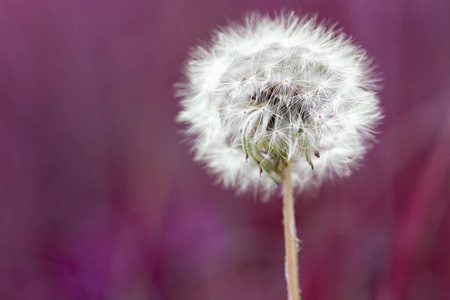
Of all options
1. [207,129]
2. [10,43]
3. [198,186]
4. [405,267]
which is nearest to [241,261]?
[198,186]

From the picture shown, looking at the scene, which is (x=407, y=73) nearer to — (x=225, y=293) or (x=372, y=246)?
(x=372, y=246)

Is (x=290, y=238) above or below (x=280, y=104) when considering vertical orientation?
below

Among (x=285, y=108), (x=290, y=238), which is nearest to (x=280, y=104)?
(x=285, y=108)

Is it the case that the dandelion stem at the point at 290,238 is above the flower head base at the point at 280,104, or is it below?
below

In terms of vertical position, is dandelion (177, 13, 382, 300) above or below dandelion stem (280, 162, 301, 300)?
above

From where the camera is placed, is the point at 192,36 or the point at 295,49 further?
the point at 192,36

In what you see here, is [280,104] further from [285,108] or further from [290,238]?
[290,238]
